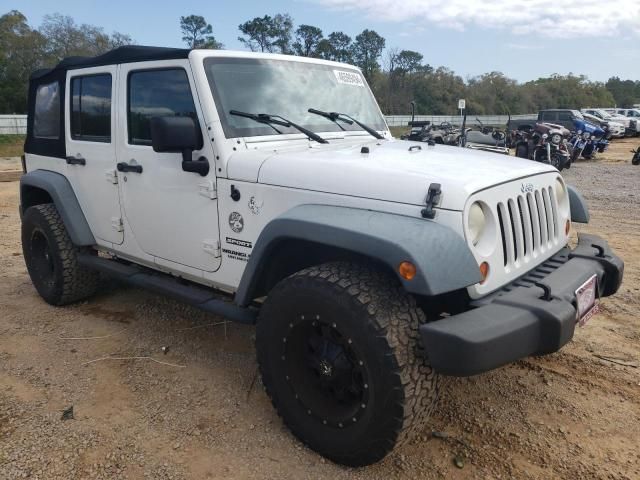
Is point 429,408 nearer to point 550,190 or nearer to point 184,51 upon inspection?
point 550,190

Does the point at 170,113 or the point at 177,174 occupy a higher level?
the point at 170,113

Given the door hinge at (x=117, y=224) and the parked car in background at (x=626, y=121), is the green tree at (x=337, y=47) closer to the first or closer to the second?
the parked car in background at (x=626, y=121)

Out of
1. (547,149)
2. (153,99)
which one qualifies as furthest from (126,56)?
(547,149)

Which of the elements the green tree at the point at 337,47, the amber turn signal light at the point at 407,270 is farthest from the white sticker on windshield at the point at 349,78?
the green tree at the point at 337,47

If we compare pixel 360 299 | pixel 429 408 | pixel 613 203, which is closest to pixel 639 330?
pixel 429 408

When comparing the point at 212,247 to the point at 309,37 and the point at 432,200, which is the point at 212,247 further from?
the point at 309,37

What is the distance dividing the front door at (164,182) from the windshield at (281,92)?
0.53ft

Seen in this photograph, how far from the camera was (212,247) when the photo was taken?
3.16 meters

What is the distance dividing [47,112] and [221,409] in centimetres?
307

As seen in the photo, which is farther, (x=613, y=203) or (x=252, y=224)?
(x=613, y=203)

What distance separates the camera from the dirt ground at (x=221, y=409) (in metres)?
2.57

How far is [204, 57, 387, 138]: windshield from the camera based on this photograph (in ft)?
10.2

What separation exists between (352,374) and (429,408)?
0.37 m

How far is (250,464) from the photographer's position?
102 inches
